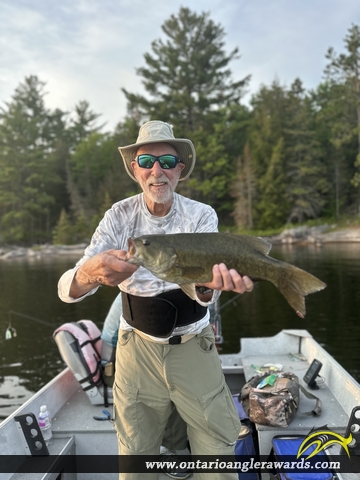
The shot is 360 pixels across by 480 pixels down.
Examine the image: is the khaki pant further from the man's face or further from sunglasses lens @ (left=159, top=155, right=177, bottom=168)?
sunglasses lens @ (left=159, top=155, right=177, bottom=168)

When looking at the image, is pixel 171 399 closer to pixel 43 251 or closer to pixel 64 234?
pixel 43 251

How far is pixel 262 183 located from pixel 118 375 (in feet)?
155

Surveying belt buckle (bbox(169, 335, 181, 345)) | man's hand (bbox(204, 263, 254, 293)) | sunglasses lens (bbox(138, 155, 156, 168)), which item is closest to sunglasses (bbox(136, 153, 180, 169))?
sunglasses lens (bbox(138, 155, 156, 168))

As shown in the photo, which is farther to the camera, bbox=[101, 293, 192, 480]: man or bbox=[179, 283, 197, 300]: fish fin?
bbox=[101, 293, 192, 480]: man

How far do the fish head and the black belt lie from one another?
0.35 metres

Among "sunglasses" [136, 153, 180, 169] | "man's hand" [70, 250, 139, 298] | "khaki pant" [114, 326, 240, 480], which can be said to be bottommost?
"khaki pant" [114, 326, 240, 480]

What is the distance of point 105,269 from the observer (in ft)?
8.07

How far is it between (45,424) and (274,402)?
7.82ft

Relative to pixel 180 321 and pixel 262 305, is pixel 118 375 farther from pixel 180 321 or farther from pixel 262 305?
pixel 262 305

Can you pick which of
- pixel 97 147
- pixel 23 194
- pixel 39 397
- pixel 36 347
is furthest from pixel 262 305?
pixel 97 147

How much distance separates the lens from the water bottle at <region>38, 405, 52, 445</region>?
13.1 ft

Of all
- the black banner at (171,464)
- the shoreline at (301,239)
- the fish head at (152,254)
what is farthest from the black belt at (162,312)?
the shoreline at (301,239)

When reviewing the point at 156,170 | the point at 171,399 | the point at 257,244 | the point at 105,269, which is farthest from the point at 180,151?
the point at 171,399

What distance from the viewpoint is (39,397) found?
14.0ft
